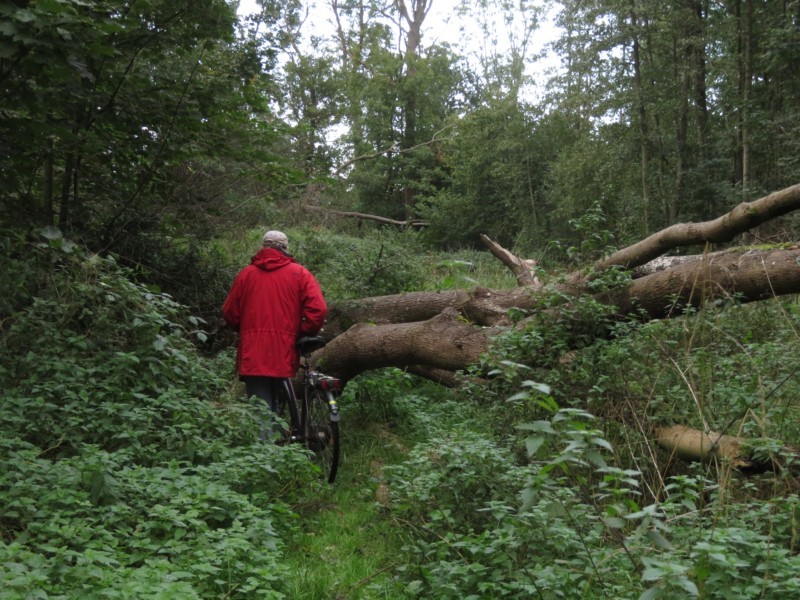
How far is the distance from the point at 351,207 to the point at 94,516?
97.8 ft

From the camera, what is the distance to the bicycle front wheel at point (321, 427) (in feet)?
20.8

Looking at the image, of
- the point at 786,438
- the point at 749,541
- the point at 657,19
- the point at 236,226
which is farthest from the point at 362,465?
the point at 657,19

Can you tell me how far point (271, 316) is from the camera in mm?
6664

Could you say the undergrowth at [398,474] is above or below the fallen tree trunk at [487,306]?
below

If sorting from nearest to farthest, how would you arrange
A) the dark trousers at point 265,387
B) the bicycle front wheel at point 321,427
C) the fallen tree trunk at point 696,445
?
the fallen tree trunk at point 696,445
the bicycle front wheel at point 321,427
the dark trousers at point 265,387

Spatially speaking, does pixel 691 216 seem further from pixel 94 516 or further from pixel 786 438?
pixel 94 516

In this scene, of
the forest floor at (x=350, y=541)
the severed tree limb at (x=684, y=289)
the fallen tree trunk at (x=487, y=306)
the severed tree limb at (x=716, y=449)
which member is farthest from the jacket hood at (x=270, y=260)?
the severed tree limb at (x=716, y=449)

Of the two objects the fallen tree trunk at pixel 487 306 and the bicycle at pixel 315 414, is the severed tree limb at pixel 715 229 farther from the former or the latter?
the bicycle at pixel 315 414

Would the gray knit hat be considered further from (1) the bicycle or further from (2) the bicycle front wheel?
(2) the bicycle front wheel

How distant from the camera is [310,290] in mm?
6777

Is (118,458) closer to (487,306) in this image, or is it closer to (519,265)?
(487,306)

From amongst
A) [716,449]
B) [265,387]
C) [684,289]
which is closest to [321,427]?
[265,387]

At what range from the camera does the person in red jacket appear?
6.60 metres

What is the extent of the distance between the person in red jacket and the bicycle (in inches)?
5.4
